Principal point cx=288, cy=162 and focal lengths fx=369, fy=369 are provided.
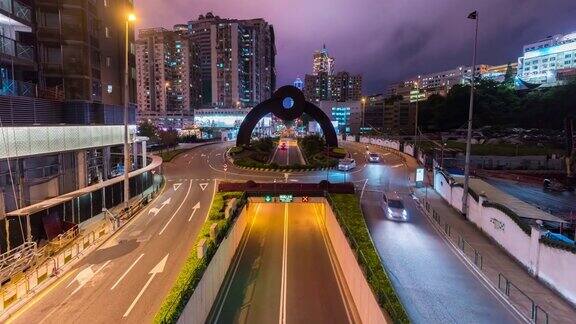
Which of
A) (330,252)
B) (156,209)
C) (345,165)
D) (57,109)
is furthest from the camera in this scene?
(345,165)

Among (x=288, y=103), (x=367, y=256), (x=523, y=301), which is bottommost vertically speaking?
(x=523, y=301)

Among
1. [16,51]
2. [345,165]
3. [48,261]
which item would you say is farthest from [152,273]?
[345,165]

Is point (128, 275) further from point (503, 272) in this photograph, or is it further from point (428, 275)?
point (503, 272)

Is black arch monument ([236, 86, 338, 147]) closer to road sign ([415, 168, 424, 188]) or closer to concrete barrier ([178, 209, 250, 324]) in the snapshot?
road sign ([415, 168, 424, 188])

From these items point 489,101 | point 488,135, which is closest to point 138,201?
point 488,135

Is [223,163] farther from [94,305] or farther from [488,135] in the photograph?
[488,135]

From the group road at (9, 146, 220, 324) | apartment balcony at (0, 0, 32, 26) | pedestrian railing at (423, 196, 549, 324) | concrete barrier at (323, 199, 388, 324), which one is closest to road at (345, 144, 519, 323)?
pedestrian railing at (423, 196, 549, 324)

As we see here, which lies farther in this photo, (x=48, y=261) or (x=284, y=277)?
(x=284, y=277)
